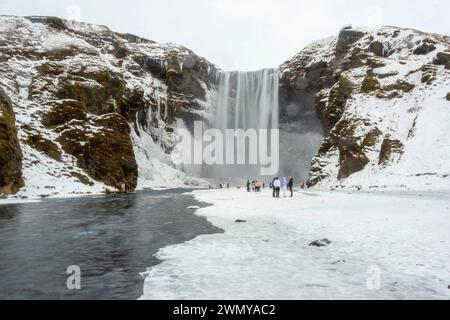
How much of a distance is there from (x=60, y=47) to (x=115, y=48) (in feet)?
71.8

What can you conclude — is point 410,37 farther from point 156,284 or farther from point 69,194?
point 156,284

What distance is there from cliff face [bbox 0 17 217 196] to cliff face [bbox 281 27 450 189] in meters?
29.1

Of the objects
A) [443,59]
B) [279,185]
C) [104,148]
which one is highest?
[443,59]

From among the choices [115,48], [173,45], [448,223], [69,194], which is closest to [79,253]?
[448,223]

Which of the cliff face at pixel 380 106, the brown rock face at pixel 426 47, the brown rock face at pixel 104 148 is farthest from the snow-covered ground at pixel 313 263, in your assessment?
the brown rock face at pixel 426 47

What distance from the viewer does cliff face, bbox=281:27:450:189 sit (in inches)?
1720

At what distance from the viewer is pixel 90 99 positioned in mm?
56688

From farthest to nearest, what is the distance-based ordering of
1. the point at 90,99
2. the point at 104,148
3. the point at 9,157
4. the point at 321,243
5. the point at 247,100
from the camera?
the point at 247,100, the point at 90,99, the point at 104,148, the point at 9,157, the point at 321,243

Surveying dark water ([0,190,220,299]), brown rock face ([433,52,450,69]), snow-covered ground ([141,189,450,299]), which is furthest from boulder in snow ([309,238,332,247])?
brown rock face ([433,52,450,69])

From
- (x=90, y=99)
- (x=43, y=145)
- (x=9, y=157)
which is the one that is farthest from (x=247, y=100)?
(x=9, y=157)

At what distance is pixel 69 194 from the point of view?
128 ft

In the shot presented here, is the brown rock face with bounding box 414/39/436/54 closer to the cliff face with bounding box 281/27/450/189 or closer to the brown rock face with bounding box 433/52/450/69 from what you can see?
the cliff face with bounding box 281/27/450/189

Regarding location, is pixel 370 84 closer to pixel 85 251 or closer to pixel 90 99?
pixel 90 99

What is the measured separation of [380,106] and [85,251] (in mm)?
54747
